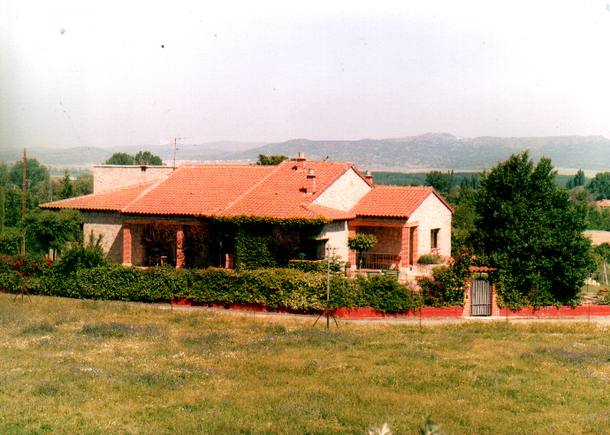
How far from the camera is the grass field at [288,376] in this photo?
36.8 ft

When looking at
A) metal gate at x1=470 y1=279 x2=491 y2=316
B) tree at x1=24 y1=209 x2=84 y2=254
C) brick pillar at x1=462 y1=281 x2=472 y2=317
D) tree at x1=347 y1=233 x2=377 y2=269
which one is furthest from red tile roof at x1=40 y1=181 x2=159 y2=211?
metal gate at x1=470 y1=279 x2=491 y2=316

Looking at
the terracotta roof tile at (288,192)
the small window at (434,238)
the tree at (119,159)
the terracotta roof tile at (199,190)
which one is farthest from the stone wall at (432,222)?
the tree at (119,159)

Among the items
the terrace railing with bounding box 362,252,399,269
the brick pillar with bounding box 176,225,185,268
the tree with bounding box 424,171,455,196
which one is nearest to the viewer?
the brick pillar with bounding box 176,225,185,268

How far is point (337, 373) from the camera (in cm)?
1476

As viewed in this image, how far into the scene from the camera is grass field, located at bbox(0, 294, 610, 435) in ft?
36.8

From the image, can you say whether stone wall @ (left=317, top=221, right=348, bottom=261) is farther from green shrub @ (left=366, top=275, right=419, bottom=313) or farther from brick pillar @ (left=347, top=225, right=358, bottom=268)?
green shrub @ (left=366, top=275, right=419, bottom=313)

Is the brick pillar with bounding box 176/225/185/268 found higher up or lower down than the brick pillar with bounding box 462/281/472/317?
higher up

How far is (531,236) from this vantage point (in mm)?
26891

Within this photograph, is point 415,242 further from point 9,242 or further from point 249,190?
point 9,242

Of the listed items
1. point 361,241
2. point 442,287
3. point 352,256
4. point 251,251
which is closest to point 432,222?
point 361,241

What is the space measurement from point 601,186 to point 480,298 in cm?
14519

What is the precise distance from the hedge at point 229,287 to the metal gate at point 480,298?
115 inches

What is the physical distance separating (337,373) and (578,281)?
54.4ft

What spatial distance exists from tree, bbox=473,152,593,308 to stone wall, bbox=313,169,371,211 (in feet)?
23.3
